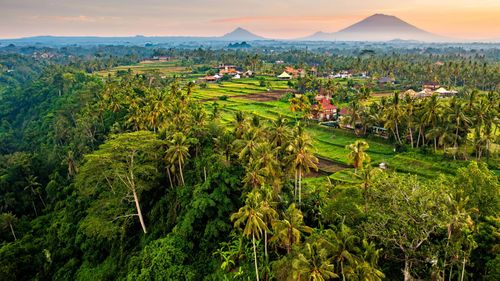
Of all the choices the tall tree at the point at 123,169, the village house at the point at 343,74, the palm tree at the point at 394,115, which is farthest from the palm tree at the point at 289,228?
the village house at the point at 343,74

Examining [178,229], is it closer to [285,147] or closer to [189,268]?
[189,268]

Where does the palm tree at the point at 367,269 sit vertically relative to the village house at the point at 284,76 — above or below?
below

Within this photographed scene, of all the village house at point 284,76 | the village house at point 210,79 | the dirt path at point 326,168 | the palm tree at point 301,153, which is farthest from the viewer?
the village house at point 284,76

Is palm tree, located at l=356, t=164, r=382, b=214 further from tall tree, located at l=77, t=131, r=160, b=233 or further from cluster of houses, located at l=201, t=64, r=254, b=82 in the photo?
cluster of houses, located at l=201, t=64, r=254, b=82

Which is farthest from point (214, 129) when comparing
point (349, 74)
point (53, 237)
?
point (349, 74)

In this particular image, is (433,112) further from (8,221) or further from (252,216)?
(8,221)

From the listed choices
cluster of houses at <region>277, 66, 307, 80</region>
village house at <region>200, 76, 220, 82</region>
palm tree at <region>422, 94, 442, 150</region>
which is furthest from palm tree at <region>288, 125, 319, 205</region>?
village house at <region>200, 76, 220, 82</region>

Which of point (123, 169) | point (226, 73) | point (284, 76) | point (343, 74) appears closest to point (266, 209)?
point (123, 169)

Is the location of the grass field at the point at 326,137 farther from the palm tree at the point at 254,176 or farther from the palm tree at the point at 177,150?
the palm tree at the point at 177,150
